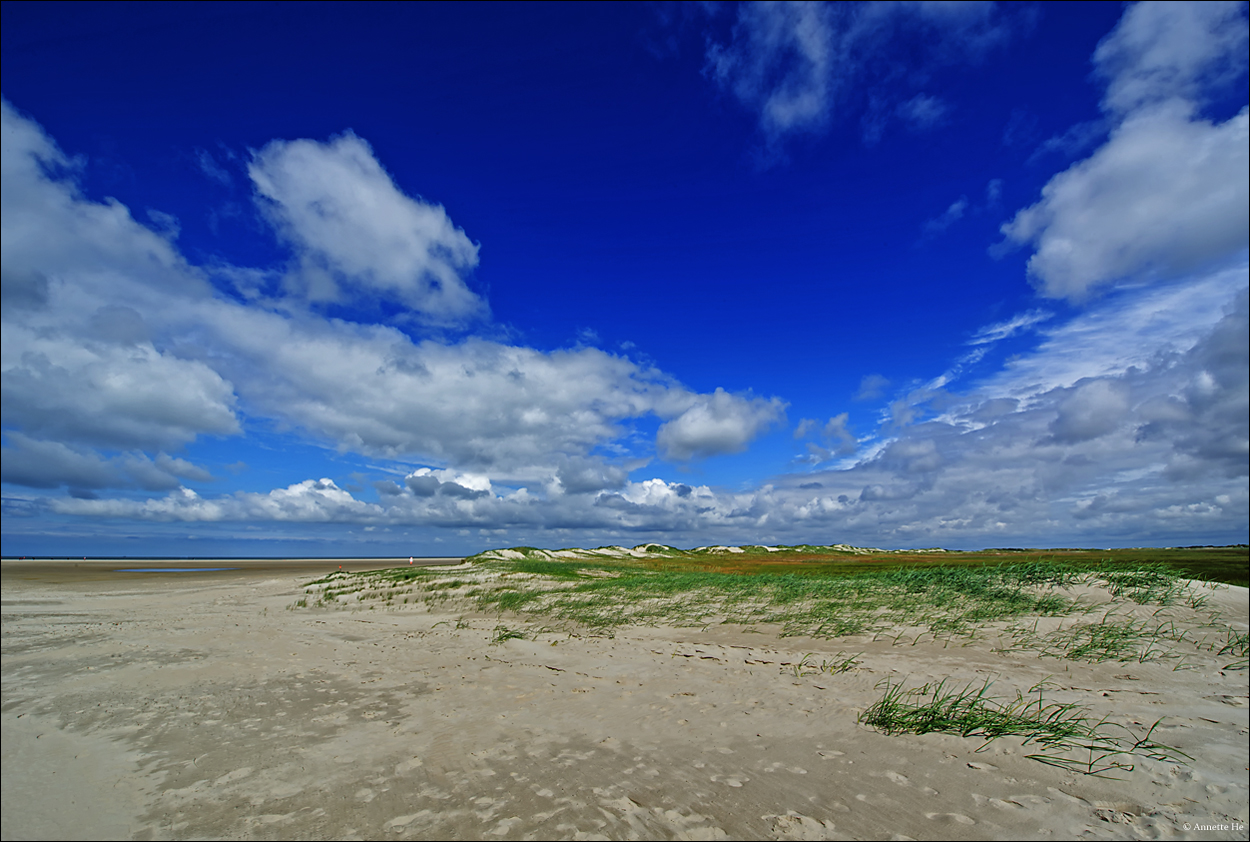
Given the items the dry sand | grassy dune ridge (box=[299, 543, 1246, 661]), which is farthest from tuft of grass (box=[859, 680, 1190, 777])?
grassy dune ridge (box=[299, 543, 1246, 661])

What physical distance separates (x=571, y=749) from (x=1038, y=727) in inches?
256

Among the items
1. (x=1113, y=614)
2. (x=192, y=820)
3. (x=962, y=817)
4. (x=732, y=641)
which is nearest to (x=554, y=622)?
(x=732, y=641)

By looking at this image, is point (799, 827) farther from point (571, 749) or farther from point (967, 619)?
point (967, 619)

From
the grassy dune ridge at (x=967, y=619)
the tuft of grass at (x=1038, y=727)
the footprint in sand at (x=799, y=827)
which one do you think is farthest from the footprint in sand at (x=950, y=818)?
the grassy dune ridge at (x=967, y=619)

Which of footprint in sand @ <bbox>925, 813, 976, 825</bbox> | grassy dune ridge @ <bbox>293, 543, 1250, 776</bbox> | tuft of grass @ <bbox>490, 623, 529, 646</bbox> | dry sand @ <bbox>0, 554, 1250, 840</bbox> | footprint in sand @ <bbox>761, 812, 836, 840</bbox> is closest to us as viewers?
footprint in sand @ <bbox>761, 812, 836, 840</bbox>

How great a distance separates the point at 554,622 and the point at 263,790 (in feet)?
42.2

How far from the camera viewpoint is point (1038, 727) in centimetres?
731

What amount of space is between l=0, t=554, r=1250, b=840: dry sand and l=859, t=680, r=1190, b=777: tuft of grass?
255 mm

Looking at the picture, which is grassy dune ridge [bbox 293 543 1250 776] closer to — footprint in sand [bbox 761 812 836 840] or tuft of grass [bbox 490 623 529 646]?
tuft of grass [bbox 490 623 529 646]

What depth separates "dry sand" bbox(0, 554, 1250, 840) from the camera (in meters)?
5.48

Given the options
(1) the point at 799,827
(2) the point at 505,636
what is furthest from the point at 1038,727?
(2) the point at 505,636

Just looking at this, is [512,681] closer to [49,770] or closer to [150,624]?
[49,770]

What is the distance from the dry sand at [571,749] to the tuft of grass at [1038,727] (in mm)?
255

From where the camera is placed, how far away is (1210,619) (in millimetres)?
15117
